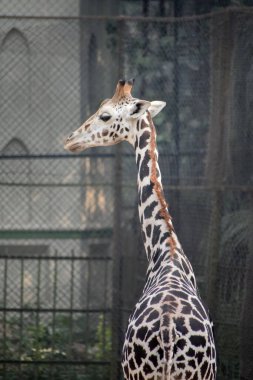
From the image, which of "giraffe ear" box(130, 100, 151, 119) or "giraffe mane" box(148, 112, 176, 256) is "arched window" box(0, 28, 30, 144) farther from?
"giraffe mane" box(148, 112, 176, 256)

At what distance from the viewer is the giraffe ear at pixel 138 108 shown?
809 centimetres

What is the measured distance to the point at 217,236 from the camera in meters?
9.23

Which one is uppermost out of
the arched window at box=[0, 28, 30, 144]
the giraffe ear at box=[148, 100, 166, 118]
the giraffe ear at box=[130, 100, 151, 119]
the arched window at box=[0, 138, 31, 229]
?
the arched window at box=[0, 28, 30, 144]

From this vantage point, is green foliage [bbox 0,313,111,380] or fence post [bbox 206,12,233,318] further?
green foliage [bbox 0,313,111,380]

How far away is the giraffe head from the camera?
8.35 metres

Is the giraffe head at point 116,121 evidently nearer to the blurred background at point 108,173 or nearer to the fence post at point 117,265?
the blurred background at point 108,173

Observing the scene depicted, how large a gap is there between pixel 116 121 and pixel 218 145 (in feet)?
3.66

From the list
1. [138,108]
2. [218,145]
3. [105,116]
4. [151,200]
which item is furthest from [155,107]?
[218,145]

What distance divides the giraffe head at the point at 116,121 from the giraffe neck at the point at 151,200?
0.40ft

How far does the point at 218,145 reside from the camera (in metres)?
9.21

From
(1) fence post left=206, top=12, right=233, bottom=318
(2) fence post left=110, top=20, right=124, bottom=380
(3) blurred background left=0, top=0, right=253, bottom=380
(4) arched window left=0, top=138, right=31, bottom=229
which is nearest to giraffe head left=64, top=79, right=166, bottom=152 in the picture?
(1) fence post left=206, top=12, right=233, bottom=318

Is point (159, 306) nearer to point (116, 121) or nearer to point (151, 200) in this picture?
point (151, 200)

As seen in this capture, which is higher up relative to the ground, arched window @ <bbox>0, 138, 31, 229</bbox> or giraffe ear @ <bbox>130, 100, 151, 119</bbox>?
giraffe ear @ <bbox>130, 100, 151, 119</bbox>

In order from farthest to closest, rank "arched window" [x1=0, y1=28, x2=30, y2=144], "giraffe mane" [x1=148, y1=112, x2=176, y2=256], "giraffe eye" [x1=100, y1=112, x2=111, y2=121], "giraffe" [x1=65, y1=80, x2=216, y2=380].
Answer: "arched window" [x1=0, y1=28, x2=30, y2=144] < "giraffe eye" [x1=100, y1=112, x2=111, y2=121] < "giraffe mane" [x1=148, y1=112, x2=176, y2=256] < "giraffe" [x1=65, y1=80, x2=216, y2=380]
